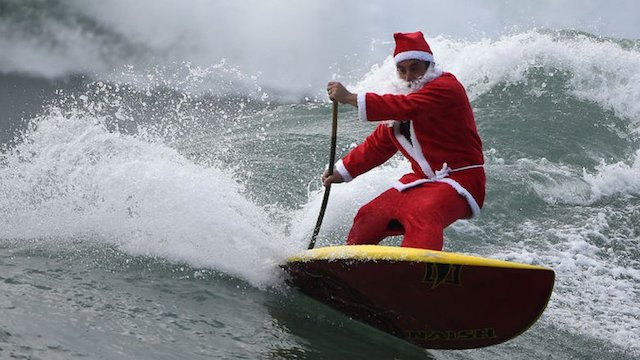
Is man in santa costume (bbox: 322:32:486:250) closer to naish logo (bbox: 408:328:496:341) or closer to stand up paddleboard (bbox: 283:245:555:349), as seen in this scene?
stand up paddleboard (bbox: 283:245:555:349)

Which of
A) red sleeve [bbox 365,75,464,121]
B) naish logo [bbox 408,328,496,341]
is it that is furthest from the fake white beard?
naish logo [bbox 408,328,496,341]

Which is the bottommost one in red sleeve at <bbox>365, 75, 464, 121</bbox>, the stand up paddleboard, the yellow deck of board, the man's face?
the stand up paddleboard

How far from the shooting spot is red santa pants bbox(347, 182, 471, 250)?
426 centimetres

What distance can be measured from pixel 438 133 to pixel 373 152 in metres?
0.64

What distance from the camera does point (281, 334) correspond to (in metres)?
4.00

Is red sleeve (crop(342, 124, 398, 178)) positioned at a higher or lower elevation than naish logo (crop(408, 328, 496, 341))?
higher

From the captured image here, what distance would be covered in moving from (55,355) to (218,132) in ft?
25.9

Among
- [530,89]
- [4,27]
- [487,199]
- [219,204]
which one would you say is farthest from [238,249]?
[4,27]

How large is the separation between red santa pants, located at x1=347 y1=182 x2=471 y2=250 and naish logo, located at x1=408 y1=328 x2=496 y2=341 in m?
0.44

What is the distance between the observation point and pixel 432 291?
13.4 ft

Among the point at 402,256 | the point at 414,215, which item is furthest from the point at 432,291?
the point at 414,215

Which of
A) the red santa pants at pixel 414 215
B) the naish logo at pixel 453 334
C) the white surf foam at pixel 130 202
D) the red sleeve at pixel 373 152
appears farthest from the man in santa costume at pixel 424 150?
the white surf foam at pixel 130 202

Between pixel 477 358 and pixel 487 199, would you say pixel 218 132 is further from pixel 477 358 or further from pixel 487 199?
pixel 477 358

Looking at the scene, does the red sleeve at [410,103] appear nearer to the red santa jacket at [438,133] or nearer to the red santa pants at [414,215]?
the red santa jacket at [438,133]
